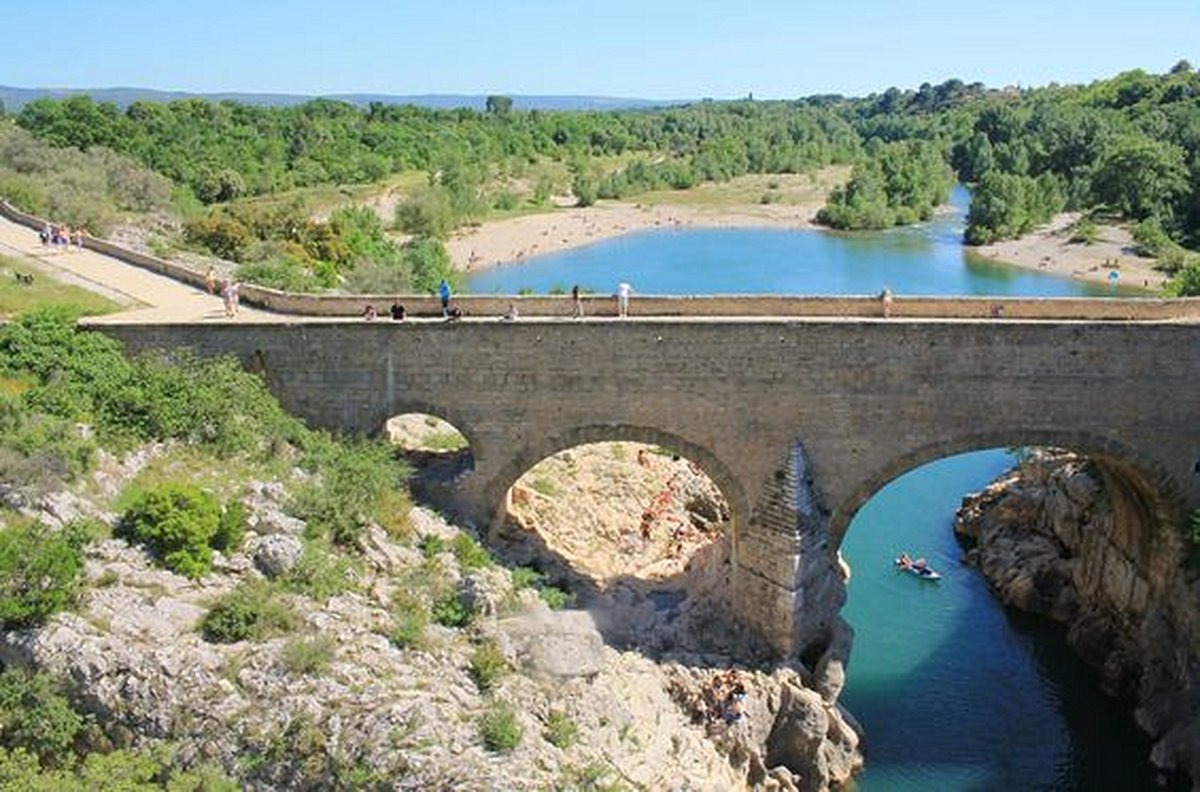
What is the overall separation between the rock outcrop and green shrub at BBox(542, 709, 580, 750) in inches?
419

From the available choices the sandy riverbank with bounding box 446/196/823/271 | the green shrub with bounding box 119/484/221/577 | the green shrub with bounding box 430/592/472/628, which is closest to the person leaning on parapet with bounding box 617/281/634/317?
the green shrub with bounding box 430/592/472/628

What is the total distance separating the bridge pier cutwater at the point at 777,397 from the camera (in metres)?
18.1

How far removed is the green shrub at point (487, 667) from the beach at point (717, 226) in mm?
43001

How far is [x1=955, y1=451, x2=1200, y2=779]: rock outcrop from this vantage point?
19.2 meters

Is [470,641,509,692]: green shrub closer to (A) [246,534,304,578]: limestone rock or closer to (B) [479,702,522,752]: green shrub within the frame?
(B) [479,702,522,752]: green shrub

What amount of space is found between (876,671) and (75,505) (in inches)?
596

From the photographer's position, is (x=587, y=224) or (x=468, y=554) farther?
(x=587, y=224)

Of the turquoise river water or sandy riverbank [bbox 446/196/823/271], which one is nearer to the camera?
the turquoise river water

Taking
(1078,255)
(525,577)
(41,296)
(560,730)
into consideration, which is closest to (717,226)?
(1078,255)

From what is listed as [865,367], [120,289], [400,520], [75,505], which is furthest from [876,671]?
[120,289]

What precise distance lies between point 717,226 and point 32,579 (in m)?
77.1

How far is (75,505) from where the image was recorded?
645 inches

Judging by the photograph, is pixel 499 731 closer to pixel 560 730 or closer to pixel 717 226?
pixel 560 730

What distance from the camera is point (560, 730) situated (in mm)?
15305
